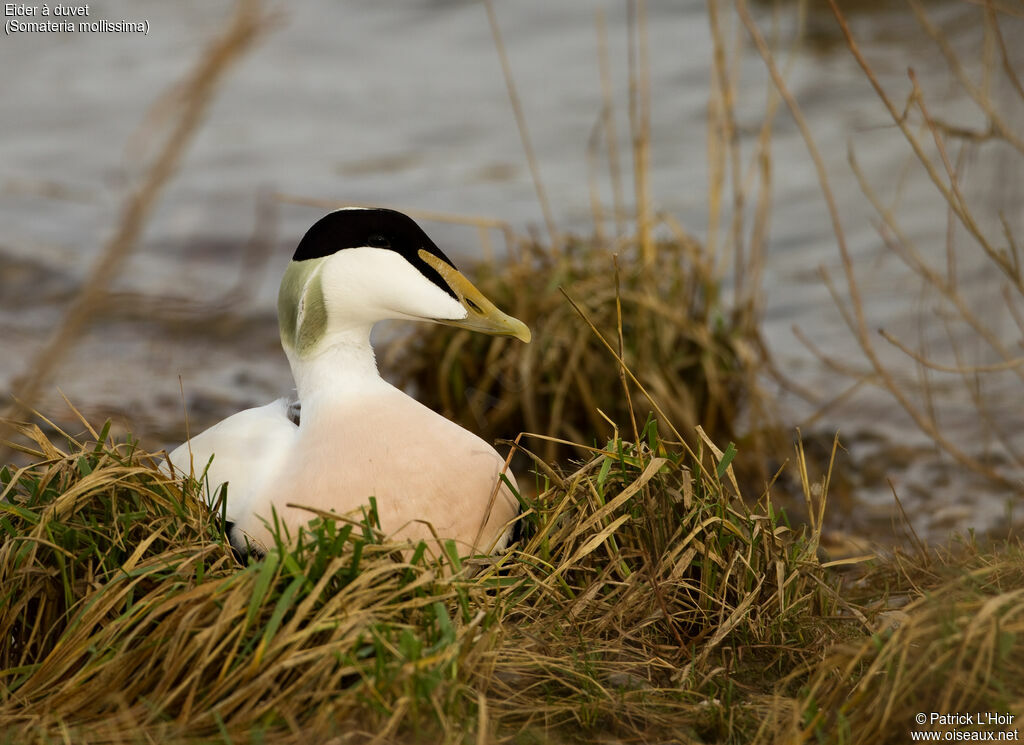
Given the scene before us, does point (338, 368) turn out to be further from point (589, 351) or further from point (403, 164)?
point (403, 164)

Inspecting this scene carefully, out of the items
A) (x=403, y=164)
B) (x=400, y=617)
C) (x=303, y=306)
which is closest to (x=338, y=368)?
(x=303, y=306)

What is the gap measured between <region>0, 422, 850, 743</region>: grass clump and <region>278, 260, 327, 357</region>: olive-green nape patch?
0.49 m

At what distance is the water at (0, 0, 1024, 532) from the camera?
19.6ft

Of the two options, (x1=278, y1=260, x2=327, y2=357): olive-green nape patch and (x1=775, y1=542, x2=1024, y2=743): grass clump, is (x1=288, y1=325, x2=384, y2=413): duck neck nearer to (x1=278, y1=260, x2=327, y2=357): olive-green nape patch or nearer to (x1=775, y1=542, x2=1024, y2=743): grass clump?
(x1=278, y1=260, x2=327, y2=357): olive-green nape patch

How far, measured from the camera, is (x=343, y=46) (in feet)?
37.6

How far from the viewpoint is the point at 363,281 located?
9.55 ft

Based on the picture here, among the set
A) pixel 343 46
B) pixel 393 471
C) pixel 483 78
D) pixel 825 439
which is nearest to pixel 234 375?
pixel 825 439

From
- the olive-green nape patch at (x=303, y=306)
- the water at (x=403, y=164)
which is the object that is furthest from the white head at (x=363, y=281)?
the water at (x=403, y=164)

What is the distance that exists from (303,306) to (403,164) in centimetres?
635

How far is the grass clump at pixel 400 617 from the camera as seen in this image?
2197mm

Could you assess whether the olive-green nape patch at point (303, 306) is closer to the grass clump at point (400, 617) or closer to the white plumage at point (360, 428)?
the white plumage at point (360, 428)

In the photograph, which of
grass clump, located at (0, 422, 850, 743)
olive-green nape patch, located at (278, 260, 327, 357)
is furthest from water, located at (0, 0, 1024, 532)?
grass clump, located at (0, 422, 850, 743)

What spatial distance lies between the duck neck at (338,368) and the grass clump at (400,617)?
0.42m

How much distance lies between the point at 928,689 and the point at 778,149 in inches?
291
